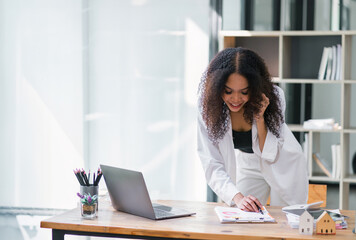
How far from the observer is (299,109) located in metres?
4.94

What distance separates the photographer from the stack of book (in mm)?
4441

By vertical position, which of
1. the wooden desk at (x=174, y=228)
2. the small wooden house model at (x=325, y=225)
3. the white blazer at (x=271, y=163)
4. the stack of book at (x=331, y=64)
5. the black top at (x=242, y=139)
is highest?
the stack of book at (x=331, y=64)

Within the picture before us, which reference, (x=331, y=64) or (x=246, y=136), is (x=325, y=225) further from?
(x=331, y=64)

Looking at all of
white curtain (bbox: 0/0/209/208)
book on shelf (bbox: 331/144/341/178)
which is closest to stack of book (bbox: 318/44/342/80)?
book on shelf (bbox: 331/144/341/178)

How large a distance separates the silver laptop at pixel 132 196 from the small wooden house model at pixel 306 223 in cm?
51

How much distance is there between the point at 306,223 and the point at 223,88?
2.66 ft

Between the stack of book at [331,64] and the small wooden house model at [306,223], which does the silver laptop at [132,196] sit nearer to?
the small wooden house model at [306,223]

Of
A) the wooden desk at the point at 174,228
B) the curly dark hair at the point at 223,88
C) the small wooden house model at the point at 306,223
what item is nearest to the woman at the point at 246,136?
the curly dark hair at the point at 223,88

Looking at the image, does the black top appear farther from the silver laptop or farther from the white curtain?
the white curtain

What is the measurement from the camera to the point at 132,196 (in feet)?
8.20

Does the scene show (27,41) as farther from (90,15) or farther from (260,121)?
(260,121)

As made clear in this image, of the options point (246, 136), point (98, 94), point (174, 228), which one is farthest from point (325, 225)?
point (98, 94)

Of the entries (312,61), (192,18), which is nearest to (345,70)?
(312,61)

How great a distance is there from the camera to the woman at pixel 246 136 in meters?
2.76
